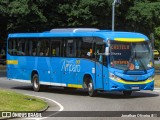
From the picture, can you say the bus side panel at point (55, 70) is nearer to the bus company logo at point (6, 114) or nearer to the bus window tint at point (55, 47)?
the bus window tint at point (55, 47)

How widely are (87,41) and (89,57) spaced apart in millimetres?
797

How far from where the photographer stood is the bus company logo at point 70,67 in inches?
921

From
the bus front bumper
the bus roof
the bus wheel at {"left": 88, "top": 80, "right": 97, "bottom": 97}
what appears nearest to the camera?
the bus front bumper

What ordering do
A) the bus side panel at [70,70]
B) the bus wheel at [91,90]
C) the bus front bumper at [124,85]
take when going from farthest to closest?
the bus side panel at [70,70], the bus wheel at [91,90], the bus front bumper at [124,85]

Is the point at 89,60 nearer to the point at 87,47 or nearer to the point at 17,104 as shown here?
the point at 87,47

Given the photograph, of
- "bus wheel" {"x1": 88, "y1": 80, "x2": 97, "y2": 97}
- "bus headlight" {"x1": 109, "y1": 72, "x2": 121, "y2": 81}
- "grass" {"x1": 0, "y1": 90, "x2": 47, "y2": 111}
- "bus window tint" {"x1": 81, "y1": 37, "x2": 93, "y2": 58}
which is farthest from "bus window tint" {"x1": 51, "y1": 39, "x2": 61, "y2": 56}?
"grass" {"x1": 0, "y1": 90, "x2": 47, "y2": 111}

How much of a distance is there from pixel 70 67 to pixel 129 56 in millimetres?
3566

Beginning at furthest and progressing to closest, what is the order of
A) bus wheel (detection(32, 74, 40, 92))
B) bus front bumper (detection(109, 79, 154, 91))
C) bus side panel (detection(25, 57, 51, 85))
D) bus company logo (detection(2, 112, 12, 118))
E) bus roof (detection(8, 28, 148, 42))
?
bus wheel (detection(32, 74, 40, 92)), bus side panel (detection(25, 57, 51, 85)), bus roof (detection(8, 28, 148, 42)), bus front bumper (detection(109, 79, 154, 91)), bus company logo (detection(2, 112, 12, 118))

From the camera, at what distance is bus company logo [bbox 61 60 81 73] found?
23.4 meters

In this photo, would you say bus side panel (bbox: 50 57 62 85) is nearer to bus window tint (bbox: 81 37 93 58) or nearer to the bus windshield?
bus window tint (bbox: 81 37 93 58)

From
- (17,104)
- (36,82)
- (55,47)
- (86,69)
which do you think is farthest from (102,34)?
(17,104)

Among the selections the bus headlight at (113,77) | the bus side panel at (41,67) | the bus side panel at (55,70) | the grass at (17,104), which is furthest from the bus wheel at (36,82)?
the grass at (17,104)

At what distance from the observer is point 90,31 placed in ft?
76.3

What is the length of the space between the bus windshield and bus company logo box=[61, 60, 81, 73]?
2.47 m
